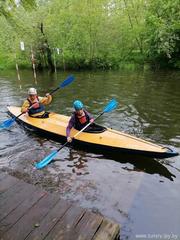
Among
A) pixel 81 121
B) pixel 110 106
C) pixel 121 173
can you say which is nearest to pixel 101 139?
pixel 81 121

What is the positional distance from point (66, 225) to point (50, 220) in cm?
21

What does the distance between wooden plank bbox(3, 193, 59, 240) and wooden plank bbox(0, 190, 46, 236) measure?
49 millimetres

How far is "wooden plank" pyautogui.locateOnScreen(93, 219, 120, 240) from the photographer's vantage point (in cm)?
255

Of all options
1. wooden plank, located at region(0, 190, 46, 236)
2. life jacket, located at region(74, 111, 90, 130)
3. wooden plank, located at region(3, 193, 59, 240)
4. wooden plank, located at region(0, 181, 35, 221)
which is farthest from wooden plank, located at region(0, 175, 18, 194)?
life jacket, located at region(74, 111, 90, 130)

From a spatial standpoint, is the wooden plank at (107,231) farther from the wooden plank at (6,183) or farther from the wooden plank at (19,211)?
the wooden plank at (6,183)

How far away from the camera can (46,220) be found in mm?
2781

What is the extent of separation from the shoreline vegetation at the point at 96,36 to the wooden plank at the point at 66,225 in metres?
16.6

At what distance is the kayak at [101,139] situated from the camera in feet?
15.8

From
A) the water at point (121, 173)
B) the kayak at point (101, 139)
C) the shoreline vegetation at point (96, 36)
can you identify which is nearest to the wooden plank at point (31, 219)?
the water at point (121, 173)

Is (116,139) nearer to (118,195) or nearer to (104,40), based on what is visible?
(118,195)

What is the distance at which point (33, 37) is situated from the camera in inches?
778

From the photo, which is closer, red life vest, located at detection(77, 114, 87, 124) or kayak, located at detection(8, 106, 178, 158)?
kayak, located at detection(8, 106, 178, 158)

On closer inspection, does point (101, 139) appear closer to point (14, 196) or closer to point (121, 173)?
point (121, 173)

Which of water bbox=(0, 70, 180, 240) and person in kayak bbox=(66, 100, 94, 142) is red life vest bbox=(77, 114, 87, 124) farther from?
water bbox=(0, 70, 180, 240)
